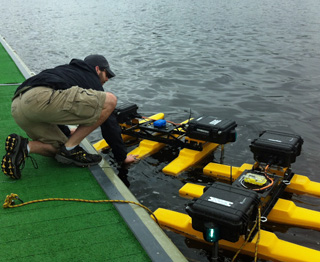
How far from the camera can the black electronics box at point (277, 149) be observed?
475 cm

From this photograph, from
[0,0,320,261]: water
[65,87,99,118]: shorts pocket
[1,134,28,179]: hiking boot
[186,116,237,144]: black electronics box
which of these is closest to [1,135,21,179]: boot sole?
Result: [1,134,28,179]: hiking boot

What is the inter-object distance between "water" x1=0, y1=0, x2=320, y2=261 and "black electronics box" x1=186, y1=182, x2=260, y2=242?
0.85 meters

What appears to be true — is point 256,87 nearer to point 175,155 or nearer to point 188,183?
point 175,155

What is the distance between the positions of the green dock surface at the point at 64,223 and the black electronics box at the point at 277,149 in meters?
2.06

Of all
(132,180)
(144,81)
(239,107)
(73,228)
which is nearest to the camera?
(73,228)

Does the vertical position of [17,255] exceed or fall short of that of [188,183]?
it exceeds it

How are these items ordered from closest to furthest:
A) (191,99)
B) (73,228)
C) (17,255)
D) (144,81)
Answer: (17,255)
(73,228)
(191,99)
(144,81)

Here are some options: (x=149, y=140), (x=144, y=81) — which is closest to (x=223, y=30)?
(x=144, y=81)

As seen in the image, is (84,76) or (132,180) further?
(132,180)

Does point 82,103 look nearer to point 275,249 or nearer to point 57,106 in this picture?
point 57,106

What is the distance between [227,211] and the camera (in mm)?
3240

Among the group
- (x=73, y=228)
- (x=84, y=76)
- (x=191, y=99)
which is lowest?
(x=191, y=99)

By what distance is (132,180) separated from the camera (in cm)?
578

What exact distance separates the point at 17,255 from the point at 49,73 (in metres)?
2.19
